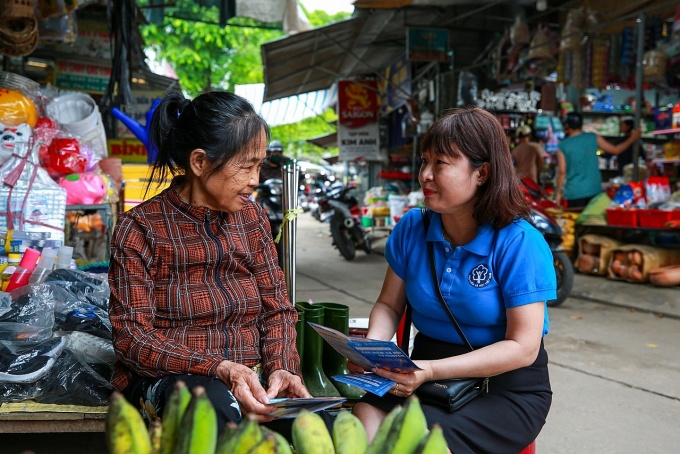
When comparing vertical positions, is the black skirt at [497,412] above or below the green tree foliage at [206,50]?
below

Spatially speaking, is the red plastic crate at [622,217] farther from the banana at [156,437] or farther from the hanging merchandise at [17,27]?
the banana at [156,437]

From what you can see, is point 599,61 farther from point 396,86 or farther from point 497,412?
point 497,412

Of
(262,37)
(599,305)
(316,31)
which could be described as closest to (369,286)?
(599,305)

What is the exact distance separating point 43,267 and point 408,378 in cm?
203

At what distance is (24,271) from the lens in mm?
2986

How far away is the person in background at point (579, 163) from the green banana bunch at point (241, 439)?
23.9 ft

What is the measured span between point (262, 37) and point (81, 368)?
1633 cm

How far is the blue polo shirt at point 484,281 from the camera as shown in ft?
6.02

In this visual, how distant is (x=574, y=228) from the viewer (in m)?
7.70

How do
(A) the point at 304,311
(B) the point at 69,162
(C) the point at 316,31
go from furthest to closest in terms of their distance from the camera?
(C) the point at 316,31 < (B) the point at 69,162 < (A) the point at 304,311

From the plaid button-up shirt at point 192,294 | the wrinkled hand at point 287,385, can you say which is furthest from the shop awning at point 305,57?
the wrinkled hand at point 287,385

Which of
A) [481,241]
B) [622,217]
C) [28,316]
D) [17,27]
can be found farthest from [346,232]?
[481,241]

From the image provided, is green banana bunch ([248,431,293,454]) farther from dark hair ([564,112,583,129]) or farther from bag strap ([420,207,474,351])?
dark hair ([564,112,583,129])

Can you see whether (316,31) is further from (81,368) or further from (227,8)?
(81,368)
